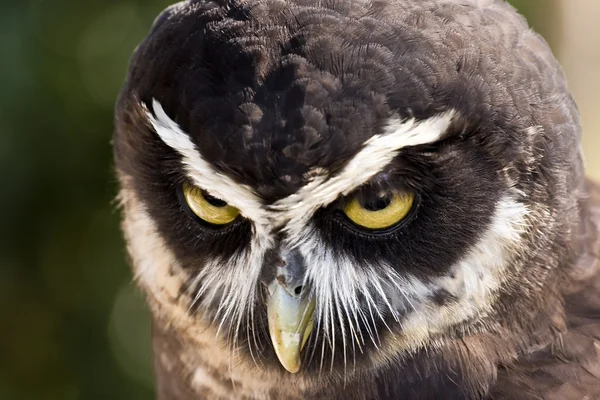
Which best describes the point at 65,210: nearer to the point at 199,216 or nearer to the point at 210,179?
the point at 199,216

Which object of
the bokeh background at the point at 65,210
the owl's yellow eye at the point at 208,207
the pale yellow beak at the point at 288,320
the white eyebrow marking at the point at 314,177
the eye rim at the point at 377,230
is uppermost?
the white eyebrow marking at the point at 314,177

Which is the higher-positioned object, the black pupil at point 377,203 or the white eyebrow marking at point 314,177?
the white eyebrow marking at point 314,177

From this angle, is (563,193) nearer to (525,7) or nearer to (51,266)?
(51,266)

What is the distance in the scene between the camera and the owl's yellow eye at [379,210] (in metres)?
1.35

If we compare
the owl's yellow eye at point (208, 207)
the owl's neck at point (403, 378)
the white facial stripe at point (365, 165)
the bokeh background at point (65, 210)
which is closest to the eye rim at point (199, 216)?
the owl's yellow eye at point (208, 207)

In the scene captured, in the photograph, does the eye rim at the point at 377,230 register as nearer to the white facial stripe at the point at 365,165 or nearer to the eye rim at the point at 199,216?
the white facial stripe at the point at 365,165

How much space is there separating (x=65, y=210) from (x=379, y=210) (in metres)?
1.97

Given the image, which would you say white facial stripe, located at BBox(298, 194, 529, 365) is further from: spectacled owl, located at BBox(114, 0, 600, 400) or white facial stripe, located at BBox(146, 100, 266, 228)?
white facial stripe, located at BBox(146, 100, 266, 228)

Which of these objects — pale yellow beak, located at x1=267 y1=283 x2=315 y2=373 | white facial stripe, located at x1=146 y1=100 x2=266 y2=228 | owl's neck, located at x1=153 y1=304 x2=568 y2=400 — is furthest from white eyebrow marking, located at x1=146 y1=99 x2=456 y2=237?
owl's neck, located at x1=153 y1=304 x2=568 y2=400

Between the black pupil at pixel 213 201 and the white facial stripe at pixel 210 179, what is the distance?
19mm

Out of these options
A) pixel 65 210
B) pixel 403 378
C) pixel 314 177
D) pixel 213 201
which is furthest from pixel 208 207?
pixel 65 210

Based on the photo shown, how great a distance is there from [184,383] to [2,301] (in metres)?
1.52

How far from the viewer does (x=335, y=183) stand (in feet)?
4.30

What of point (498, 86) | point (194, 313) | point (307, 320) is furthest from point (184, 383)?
point (498, 86)
